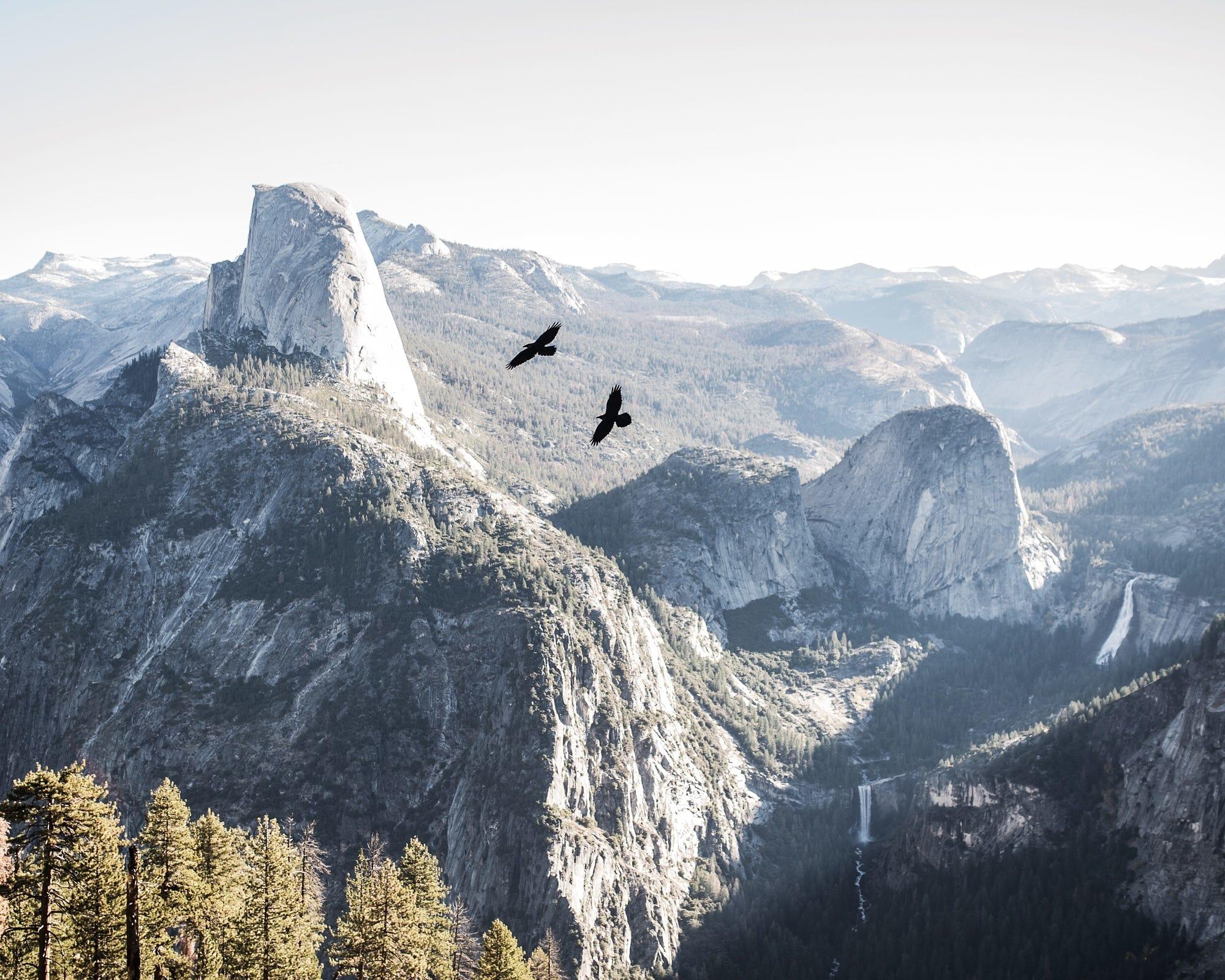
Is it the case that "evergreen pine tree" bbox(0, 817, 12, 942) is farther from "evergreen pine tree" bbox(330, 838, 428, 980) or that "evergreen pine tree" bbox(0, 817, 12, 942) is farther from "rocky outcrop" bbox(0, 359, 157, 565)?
"rocky outcrop" bbox(0, 359, 157, 565)

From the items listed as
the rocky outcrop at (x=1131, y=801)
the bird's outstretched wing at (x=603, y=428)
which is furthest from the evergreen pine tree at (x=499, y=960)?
the rocky outcrop at (x=1131, y=801)

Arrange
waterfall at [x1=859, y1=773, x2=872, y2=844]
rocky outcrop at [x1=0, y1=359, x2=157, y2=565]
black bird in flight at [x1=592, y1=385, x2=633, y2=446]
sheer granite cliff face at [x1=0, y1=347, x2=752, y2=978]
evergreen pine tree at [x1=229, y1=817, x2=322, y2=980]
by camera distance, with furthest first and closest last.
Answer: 1. rocky outcrop at [x1=0, y1=359, x2=157, y2=565]
2. waterfall at [x1=859, y1=773, x2=872, y2=844]
3. sheer granite cliff face at [x1=0, y1=347, x2=752, y2=978]
4. evergreen pine tree at [x1=229, y1=817, x2=322, y2=980]
5. black bird in flight at [x1=592, y1=385, x2=633, y2=446]

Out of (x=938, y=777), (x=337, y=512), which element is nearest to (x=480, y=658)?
(x=337, y=512)

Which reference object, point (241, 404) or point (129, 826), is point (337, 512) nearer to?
point (241, 404)

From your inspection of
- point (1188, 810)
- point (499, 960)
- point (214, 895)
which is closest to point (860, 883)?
point (1188, 810)

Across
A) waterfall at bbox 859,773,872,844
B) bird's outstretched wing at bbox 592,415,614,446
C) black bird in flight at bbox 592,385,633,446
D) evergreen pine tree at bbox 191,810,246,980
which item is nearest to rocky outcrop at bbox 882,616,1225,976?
waterfall at bbox 859,773,872,844

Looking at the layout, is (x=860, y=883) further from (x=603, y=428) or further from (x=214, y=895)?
(x=603, y=428)

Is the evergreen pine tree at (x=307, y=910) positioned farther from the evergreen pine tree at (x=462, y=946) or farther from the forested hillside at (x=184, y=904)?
the evergreen pine tree at (x=462, y=946)
